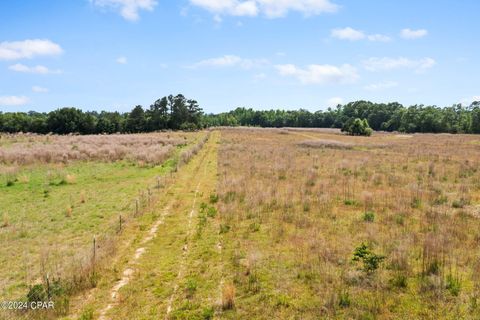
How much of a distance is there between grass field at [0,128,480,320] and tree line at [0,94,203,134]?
69.9m

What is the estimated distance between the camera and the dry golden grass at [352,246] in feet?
23.7

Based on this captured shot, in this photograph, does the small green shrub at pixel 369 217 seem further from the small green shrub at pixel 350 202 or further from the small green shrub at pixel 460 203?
the small green shrub at pixel 460 203

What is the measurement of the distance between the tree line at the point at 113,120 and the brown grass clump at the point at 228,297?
86806 millimetres

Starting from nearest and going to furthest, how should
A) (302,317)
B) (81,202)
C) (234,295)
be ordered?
(302,317) → (234,295) → (81,202)

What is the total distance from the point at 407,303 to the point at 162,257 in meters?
6.60

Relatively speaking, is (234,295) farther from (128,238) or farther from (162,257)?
(128,238)

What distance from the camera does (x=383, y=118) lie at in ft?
438

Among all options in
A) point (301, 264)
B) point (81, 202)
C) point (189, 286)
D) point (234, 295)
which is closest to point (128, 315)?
point (189, 286)

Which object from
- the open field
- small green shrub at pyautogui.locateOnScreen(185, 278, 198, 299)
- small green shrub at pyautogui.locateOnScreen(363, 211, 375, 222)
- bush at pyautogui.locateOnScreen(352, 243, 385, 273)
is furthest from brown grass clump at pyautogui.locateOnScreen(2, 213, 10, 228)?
small green shrub at pyautogui.locateOnScreen(363, 211, 375, 222)

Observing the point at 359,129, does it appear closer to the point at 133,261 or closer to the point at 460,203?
the point at 460,203

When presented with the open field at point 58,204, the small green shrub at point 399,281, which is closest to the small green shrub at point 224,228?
the open field at point 58,204

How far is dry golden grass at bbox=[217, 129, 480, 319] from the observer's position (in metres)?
7.21

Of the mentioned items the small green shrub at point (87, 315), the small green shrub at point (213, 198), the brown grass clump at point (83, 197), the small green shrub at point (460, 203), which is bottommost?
the small green shrub at point (87, 315)

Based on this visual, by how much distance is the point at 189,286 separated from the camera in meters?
8.01
